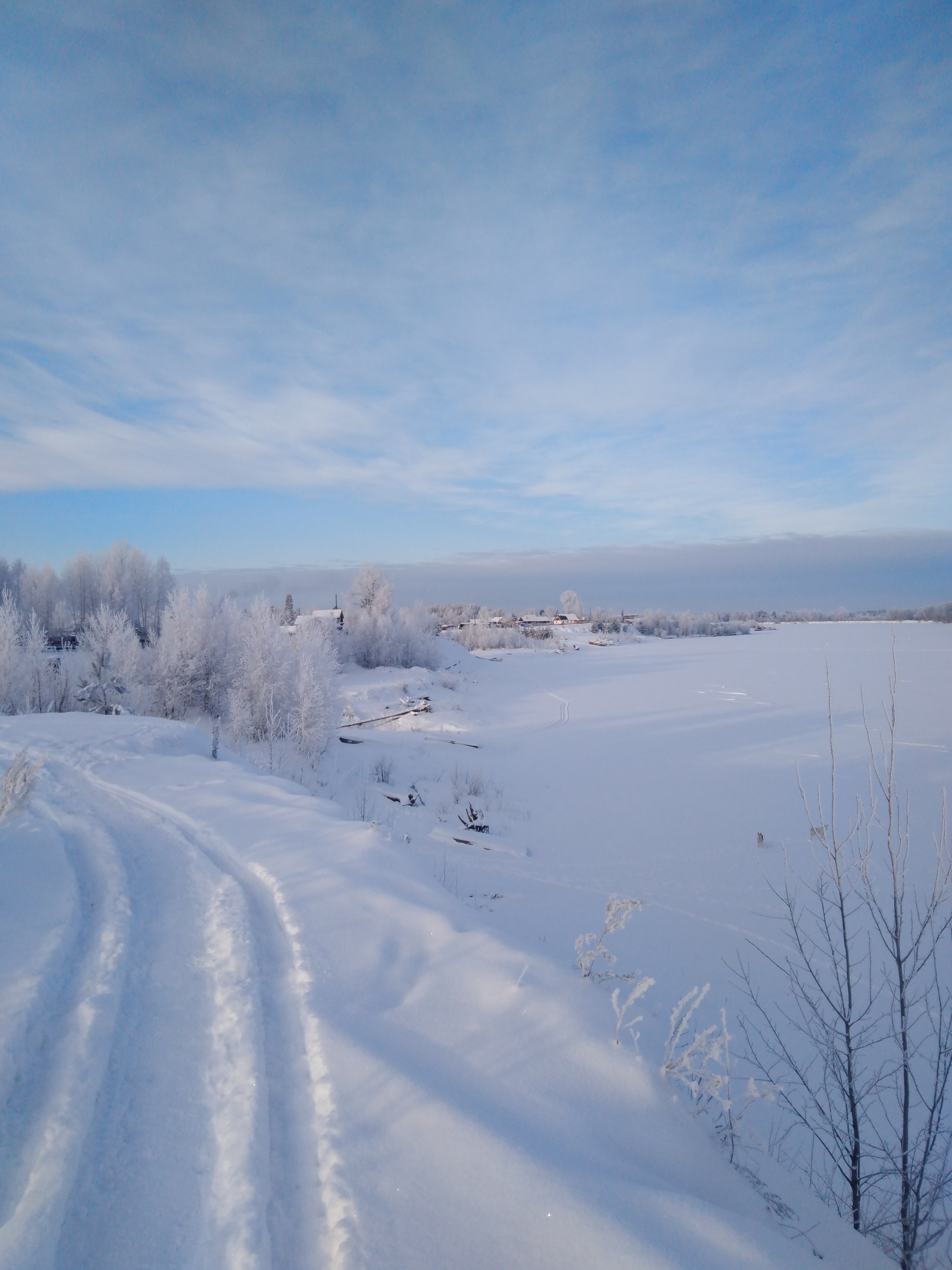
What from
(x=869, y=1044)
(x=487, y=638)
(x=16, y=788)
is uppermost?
(x=16, y=788)

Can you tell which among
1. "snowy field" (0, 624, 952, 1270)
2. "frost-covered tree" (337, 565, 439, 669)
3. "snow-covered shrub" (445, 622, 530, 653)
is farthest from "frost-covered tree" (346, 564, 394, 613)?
"snowy field" (0, 624, 952, 1270)

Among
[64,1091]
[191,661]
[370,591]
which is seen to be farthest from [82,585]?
[64,1091]

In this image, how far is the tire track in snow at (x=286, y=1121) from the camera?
164cm

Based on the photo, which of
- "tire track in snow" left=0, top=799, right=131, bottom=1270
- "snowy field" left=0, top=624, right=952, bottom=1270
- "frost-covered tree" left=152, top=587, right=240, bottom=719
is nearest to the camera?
"tire track in snow" left=0, top=799, right=131, bottom=1270

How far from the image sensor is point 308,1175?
1.86 metres

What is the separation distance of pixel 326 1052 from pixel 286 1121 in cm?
32

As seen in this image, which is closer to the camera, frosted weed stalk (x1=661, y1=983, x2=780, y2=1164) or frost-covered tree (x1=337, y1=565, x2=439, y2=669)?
frosted weed stalk (x1=661, y1=983, x2=780, y2=1164)

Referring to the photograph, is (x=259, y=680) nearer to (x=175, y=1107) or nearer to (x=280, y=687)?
(x=280, y=687)

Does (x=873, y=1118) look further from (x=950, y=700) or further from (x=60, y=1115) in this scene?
(x=950, y=700)

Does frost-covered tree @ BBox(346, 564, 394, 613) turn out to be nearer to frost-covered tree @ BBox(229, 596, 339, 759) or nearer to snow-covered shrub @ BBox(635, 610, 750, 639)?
frost-covered tree @ BBox(229, 596, 339, 759)

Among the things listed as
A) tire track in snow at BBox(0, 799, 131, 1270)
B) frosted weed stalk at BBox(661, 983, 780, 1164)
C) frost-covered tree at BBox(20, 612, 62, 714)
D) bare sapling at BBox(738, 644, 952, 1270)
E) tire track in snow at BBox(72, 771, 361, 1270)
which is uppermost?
frost-covered tree at BBox(20, 612, 62, 714)

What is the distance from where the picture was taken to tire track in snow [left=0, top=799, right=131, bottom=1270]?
5.17ft

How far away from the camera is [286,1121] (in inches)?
81.0

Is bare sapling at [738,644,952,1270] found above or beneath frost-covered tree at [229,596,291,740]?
beneath
